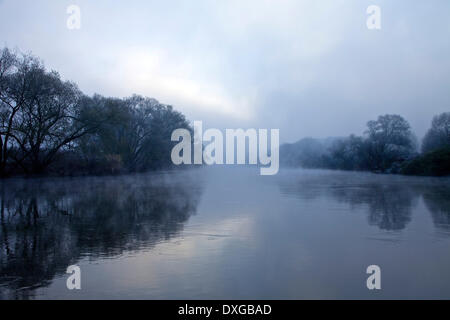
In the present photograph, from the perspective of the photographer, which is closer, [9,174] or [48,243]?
[48,243]

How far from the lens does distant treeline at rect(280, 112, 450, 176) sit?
50.8m

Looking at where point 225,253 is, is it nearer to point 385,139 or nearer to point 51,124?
point 51,124

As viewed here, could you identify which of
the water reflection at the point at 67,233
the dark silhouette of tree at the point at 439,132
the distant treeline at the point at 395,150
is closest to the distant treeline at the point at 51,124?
the water reflection at the point at 67,233

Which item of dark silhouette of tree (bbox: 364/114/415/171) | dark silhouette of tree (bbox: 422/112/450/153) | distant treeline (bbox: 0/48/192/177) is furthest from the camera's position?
dark silhouette of tree (bbox: 364/114/415/171)

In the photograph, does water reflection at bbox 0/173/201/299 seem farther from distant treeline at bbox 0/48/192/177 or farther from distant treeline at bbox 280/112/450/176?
distant treeline at bbox 280/112/450/176

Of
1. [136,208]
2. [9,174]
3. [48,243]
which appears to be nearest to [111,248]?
[48,243]

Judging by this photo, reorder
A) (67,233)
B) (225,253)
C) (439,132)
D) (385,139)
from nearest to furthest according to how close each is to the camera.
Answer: (225,253), (67,233), (439,132), (385,139)

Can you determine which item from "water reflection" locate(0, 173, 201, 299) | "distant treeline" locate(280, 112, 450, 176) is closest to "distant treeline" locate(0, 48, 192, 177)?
"water reflection" locate(0, 173, 201, 299)

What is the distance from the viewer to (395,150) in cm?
6781

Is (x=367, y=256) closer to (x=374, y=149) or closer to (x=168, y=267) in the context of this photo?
(x=168, y=267)

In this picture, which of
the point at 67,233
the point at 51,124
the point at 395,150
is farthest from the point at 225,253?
the point at 395,150

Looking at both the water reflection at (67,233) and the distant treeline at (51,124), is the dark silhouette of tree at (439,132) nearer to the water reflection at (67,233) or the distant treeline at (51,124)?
the distant treeline at (51,124)

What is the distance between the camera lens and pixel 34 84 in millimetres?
36656
